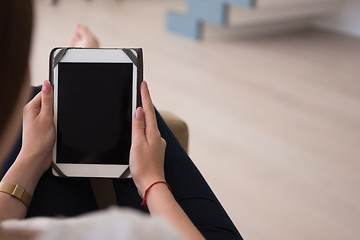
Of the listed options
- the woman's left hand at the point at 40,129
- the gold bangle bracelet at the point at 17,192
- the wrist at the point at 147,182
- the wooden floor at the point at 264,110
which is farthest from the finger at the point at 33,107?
the wooden floor at the point at 264,110

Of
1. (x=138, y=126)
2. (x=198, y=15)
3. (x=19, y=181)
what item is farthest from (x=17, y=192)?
(x=198, y=15)

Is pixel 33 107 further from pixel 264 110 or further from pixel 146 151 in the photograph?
pixel 264 110

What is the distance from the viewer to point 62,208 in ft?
3.10

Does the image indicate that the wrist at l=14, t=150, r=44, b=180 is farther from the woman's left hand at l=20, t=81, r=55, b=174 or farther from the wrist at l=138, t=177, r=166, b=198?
the wrist at l=138, t=177, r=166, b=198

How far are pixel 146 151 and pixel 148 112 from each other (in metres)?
0.08

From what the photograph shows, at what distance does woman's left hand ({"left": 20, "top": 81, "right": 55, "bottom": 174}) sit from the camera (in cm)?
93

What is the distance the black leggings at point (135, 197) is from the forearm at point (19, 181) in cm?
4

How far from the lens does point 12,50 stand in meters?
0.39

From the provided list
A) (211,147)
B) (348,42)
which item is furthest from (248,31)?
(211,147)

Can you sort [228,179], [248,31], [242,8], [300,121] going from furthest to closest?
[248,31]
[242,8]
[300,121]
[228,179]

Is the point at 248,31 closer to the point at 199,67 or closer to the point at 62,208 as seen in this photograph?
the point at 199,67

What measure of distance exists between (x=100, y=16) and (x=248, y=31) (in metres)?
1.21

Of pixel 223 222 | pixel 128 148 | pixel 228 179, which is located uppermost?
pixel 128 148

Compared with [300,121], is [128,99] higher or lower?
higher
